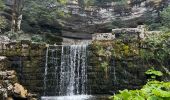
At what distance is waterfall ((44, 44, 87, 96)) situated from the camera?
16.7 m

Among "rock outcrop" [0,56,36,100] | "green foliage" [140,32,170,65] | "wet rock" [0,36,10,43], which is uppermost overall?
"wet rock" [0,36,10,43]

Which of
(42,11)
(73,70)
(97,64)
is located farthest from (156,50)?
(42,11)

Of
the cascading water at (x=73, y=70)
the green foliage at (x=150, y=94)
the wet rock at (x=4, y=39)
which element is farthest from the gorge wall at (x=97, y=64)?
the green foliage at (x=150, y=94)

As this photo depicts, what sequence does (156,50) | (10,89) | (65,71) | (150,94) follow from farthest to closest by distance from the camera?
(65,71)
(156,50)
(10,89)
(150,94)

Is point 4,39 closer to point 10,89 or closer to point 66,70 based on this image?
point 66,70

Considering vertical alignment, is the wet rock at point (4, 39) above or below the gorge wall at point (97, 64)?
above

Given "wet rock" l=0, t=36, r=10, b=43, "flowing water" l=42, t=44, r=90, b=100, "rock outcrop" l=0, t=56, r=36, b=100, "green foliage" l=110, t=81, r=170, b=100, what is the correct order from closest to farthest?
"green foliage" l=110, t=81, r=170, b=100
"rock outcrop" l=0, t=56, r=36, b=100
"flowing water" l=42, t=44, r=90, b=100
"wet rock" l=0, t=36, r=10, b=43

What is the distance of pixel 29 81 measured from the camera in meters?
16.9

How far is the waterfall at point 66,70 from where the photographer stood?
1670 cm

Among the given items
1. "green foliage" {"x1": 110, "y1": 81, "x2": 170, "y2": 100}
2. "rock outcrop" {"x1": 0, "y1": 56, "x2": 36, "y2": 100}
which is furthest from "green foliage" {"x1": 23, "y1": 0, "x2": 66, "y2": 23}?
"green foliage" {"x1": 110, "y1": 81, "x2": 170, "y2": 100}

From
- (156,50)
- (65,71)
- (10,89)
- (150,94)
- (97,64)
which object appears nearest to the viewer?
(150,94)

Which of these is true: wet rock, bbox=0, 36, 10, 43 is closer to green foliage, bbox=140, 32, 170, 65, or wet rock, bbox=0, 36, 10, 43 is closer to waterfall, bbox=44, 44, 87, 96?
waterfall, bbox=44, 44, 87, 96

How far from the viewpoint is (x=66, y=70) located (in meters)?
17.2

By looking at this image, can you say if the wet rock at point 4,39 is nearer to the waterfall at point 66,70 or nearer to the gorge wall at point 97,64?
the gorge wall at point 97,64
